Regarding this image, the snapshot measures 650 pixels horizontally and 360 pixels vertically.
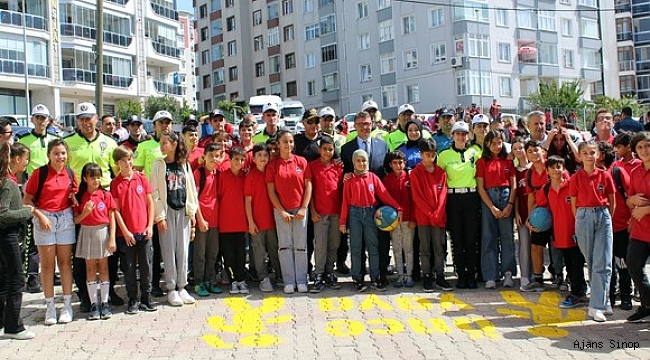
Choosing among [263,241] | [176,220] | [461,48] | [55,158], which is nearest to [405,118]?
[263,241]

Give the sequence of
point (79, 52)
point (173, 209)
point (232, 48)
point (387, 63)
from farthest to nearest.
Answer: point (232, 48) < point (387, 63) < point (79, 52) < point (173, 209)

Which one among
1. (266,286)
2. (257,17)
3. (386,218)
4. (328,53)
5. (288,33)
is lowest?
(266,286)

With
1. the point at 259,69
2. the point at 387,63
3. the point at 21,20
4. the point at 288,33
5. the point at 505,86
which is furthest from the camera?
the point at 259,69

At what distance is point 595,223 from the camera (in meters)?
6.80

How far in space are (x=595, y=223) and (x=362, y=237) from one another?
2.95 meters

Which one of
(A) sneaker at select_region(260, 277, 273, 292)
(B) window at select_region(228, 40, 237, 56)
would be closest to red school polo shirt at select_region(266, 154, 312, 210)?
(A) sneaker at select_region(260, 277, 273, 292)

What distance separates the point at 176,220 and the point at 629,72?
235 feet

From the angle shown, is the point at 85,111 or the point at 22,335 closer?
the point at 22,335

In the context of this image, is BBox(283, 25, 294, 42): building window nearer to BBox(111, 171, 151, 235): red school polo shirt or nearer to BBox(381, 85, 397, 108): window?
BBox(381, 85, 397, 108): window

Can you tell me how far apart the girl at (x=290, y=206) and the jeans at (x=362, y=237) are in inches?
25.4

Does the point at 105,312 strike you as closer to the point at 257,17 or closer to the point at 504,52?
the point at 504,52

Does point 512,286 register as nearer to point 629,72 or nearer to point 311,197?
point 311,197

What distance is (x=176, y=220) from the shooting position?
7.91 metres

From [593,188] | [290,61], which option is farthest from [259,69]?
[593,188]
